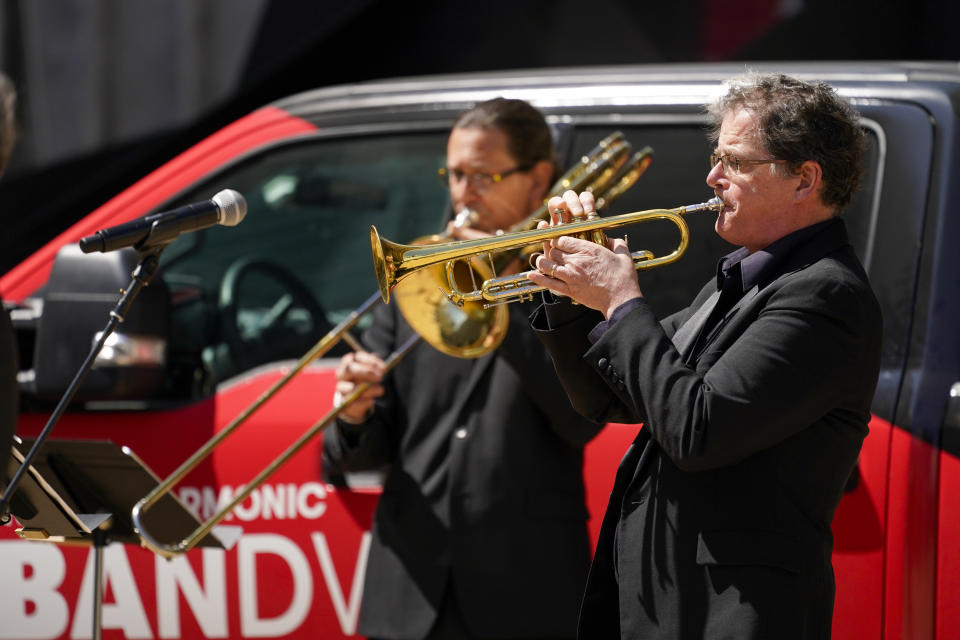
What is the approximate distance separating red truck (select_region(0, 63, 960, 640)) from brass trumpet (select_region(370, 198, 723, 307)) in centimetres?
69

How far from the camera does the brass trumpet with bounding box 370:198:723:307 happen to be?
209 centimetres

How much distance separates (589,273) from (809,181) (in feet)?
1.26

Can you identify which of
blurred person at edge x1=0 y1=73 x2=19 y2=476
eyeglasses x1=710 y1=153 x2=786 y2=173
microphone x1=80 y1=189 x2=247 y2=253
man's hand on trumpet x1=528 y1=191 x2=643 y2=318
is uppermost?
eyeglasses x1=710 y1=153 x2=786 y2=173

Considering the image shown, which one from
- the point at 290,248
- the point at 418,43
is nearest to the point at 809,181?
the point at 290,248

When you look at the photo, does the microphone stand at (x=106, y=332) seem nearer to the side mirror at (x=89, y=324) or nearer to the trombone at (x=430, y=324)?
the trombone at (x=430, y=324)

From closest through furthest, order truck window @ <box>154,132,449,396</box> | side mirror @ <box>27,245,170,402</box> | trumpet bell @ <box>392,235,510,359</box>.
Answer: trumpet bell @ <box>392,235,510,359</box> → side mirror @ <box>27,245,170,402</box> → truck window @ <box>154,132,449,396</box>

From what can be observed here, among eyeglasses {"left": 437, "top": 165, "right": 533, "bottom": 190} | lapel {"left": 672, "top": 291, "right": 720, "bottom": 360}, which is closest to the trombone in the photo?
eyeglasses {"left": 437, "top": 165, "right": 533, "bottom": 190}

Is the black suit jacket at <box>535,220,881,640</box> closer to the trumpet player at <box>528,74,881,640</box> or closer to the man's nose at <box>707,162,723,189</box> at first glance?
the trumpet player at <box>528,74,881,640</box>

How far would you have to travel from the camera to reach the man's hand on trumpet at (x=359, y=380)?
2.73 metres

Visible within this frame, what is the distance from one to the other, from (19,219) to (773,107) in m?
6.92

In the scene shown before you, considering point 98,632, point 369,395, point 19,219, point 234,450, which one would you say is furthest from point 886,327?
point 19,219

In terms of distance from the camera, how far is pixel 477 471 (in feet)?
8.93

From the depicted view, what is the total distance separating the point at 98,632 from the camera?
8.13ft

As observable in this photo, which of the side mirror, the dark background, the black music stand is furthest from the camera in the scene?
the dark background
